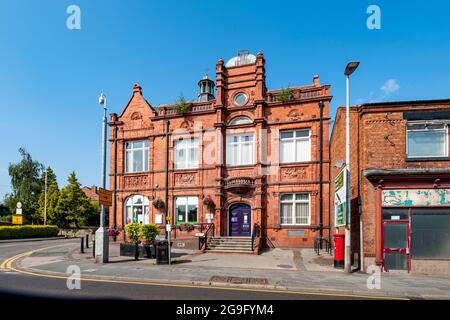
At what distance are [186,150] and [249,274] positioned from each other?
1186 centimetres

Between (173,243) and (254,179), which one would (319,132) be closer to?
(254,179)

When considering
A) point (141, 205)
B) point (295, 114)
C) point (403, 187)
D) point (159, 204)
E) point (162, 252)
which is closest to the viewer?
point (403, 187)

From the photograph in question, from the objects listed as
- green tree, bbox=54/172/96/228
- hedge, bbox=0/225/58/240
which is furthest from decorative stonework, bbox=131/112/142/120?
green tree, bbox=54/172/96/228

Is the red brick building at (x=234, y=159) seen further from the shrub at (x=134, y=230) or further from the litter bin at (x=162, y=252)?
the litter bin at (x=162, y=252)

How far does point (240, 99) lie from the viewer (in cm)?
2030

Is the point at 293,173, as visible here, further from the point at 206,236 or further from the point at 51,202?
the point at 51,202

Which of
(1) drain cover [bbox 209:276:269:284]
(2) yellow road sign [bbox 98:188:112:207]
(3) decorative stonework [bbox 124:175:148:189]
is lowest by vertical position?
(1) drain cover [bbox 209:276:269:284]

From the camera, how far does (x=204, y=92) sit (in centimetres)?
2800

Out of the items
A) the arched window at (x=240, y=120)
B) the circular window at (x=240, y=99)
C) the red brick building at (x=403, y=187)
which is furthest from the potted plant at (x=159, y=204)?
the red brick building at (x=403, y=187)

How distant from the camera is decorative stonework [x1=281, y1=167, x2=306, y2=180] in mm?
18422

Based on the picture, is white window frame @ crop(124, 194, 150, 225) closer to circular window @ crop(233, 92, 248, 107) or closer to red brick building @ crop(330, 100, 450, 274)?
circular window @ crop(233, 92, 248, 107)

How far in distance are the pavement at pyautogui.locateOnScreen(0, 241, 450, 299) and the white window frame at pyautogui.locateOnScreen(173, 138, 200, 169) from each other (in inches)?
282

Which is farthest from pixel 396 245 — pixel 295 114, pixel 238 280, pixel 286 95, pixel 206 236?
pixel 286 95

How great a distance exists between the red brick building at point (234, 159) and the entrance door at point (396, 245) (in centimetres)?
531
